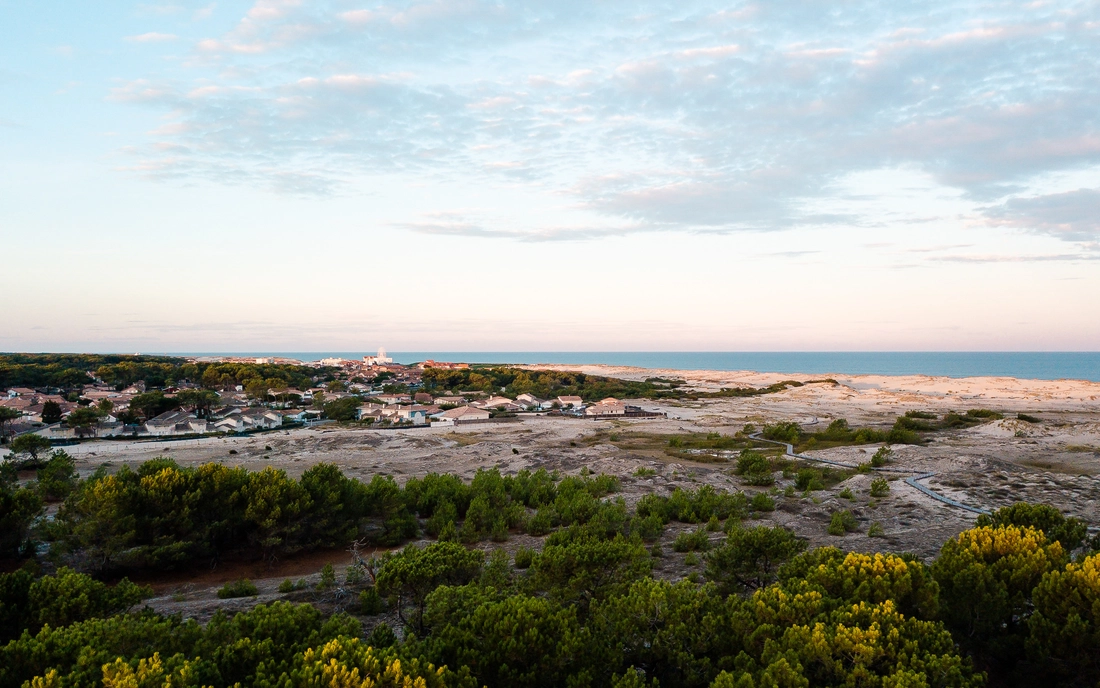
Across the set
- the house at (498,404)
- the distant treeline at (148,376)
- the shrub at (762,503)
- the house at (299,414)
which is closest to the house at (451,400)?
the house at (498,404)

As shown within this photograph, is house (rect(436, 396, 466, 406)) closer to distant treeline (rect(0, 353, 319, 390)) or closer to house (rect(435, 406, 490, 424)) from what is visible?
house (rect(435, 406, 490, 424))

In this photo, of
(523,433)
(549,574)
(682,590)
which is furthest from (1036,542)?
(523,433)

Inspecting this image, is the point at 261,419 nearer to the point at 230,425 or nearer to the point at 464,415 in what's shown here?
the point at 230,425

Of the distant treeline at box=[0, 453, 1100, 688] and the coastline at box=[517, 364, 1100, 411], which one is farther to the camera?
the coastline at box=[517, 364, 1100, 411]

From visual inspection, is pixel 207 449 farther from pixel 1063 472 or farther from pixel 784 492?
pixel 1063 472

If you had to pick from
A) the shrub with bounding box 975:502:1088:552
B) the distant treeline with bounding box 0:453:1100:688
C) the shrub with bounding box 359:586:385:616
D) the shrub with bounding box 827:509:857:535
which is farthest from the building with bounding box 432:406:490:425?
the shrub with bounding box 975:502:1088:552
